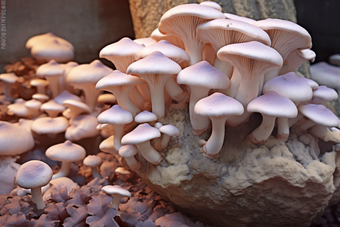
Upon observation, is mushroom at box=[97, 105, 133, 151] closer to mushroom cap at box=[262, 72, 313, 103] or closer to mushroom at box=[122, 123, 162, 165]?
mushroom at box=[122, 123, 162, 165]

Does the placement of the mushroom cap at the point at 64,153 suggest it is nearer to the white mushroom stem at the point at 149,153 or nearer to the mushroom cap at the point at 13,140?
the mushroom cap at the point at 13,140

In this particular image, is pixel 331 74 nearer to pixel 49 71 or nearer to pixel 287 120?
pixel 287 120

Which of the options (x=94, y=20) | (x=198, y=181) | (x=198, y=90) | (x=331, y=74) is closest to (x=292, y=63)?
(x=198, y=90)

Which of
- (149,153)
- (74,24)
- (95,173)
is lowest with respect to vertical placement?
(95,173)

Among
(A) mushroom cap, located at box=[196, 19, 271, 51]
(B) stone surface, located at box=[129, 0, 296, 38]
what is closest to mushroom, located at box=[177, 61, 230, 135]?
(A) mushroom cap, located at box=[196, 19, 271, 51]

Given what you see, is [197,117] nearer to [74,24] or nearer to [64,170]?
[64,170]

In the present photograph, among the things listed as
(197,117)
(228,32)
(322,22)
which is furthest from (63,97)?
(322,22)

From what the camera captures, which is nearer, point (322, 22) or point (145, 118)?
point (145, 118)
